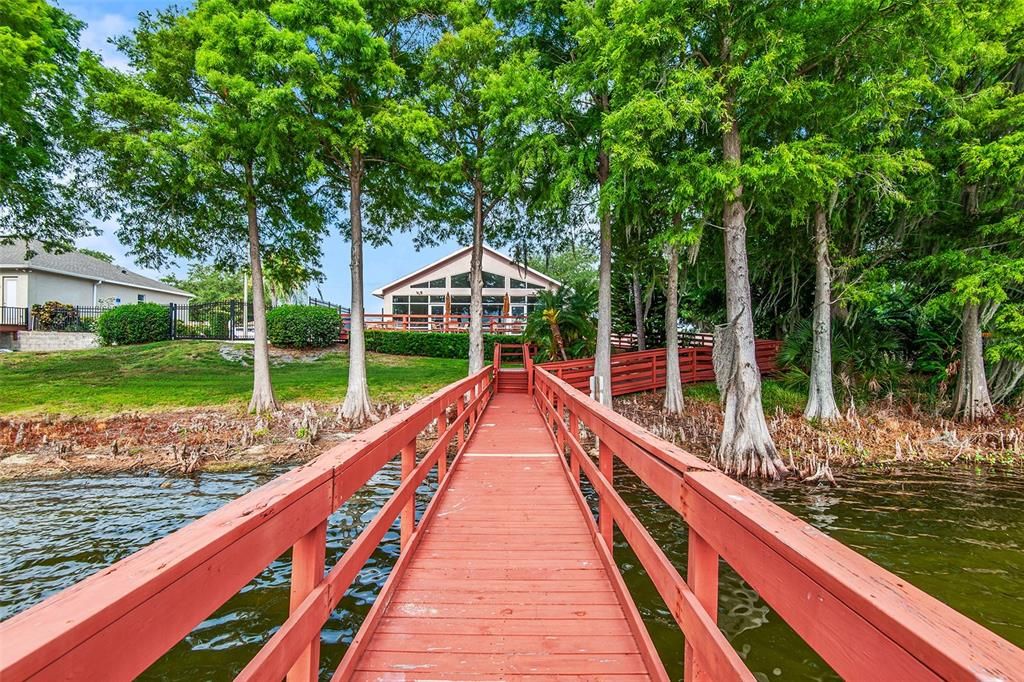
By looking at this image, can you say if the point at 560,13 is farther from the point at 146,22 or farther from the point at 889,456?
the point at 889,456

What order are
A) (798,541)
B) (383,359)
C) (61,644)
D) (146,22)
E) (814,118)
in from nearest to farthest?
(61,644)
(798,541)
(814,118)
(146,22)
(383,359)

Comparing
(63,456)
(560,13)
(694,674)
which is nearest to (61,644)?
(694,674)

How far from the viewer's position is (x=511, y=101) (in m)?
10.2

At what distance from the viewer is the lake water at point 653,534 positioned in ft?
12.2

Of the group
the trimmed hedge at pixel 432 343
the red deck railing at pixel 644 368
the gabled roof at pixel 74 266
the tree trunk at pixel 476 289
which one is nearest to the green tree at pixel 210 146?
the tree trunk at pixel 476 289

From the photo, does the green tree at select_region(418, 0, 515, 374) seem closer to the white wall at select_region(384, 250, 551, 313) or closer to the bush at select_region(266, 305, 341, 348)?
the bush at select_region(266, 305, 341, 348)

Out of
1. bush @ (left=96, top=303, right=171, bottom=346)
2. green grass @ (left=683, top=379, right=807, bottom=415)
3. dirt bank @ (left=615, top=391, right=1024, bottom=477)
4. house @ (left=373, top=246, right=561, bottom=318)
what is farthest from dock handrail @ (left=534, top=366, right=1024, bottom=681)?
house @ (left=373, top=246, right=561, bottom=318)

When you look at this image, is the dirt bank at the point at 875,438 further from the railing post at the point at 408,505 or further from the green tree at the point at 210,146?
the green tree at the point at 210,146

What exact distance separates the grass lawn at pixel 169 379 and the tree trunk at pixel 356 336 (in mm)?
1323

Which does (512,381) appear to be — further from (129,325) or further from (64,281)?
(64,281)

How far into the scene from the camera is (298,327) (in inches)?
781

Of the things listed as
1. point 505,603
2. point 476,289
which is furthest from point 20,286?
point 505,603

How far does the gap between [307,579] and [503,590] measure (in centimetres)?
151

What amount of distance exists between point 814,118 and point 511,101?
6.06 metres
